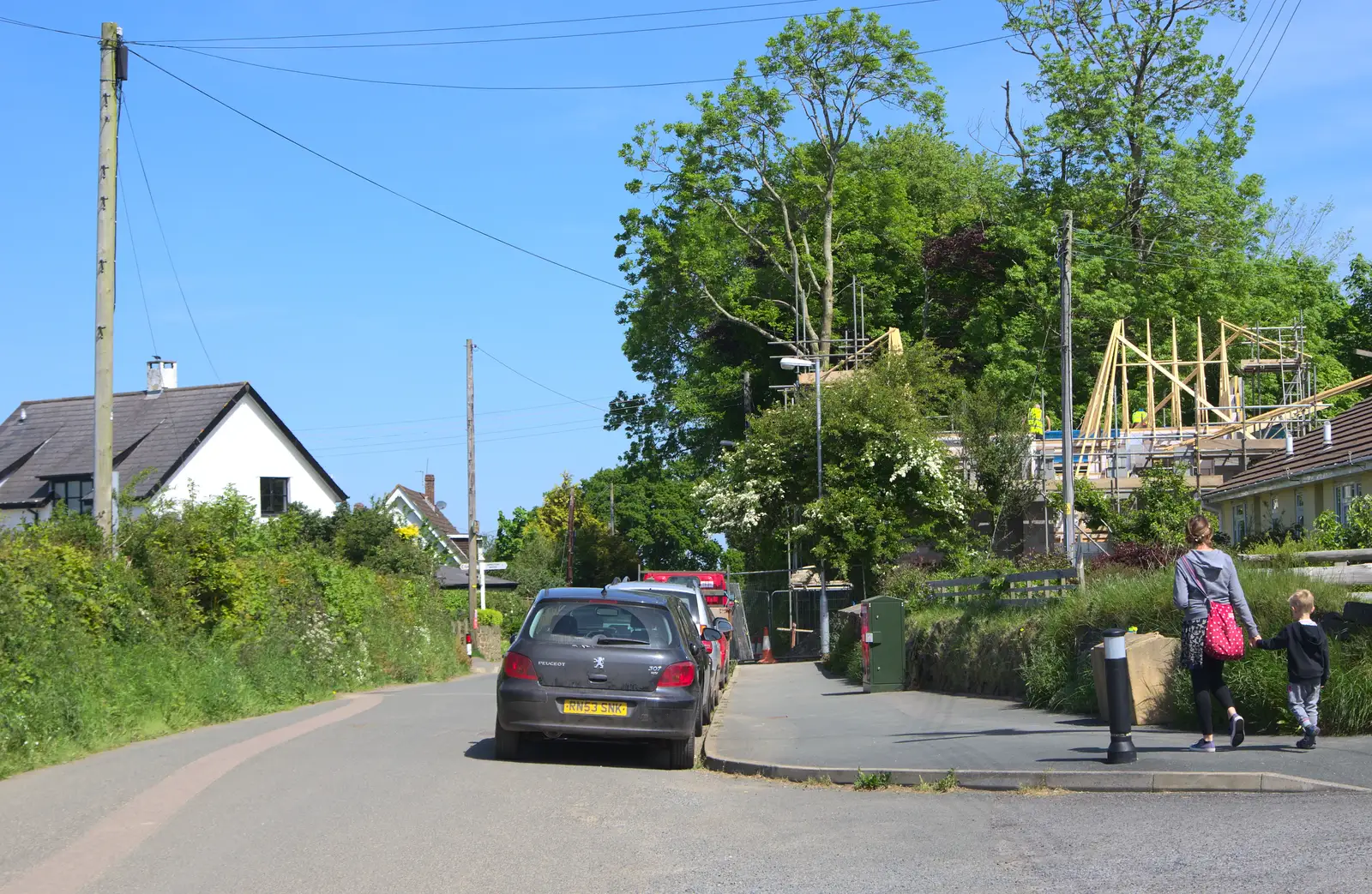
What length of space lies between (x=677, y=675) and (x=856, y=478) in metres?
26.4

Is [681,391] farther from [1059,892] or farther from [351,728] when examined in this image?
[1059,892]

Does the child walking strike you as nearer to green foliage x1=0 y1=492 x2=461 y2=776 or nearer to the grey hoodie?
the grey hoodie

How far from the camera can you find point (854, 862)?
752 cm

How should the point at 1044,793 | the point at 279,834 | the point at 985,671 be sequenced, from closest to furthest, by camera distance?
the point at 279,834 < the point at 1044,793 < the point at 985,671

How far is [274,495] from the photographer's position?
50875mm

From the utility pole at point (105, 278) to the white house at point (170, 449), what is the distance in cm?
2639

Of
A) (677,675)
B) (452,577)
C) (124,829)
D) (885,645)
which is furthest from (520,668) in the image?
(452,577)

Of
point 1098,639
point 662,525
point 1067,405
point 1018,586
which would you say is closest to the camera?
point 1098,639

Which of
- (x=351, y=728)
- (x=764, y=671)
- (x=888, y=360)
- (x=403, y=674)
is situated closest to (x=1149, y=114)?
(x=888, y=360)

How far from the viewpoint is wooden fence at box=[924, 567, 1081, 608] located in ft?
57.7

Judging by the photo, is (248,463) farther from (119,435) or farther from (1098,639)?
(1098,639)

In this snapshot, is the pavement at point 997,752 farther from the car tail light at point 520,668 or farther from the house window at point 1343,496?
the house window at point 1343,496

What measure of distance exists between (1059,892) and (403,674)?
83.7 feet

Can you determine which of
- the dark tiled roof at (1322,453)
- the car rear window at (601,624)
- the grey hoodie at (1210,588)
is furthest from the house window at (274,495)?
the grey hoodie at (1210,588)
